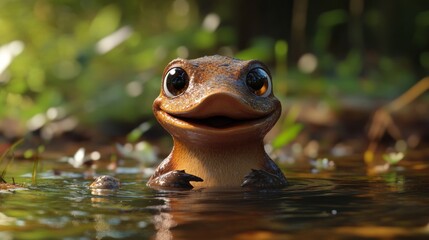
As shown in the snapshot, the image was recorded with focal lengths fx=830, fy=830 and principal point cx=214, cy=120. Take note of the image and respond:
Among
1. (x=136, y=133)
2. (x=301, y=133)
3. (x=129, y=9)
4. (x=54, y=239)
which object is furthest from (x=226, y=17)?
(x=54, y=239)

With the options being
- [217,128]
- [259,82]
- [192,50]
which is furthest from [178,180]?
[192,50]

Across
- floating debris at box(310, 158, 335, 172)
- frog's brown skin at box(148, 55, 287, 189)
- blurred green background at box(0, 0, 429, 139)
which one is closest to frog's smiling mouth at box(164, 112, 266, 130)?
frog's brown skin at box(148, 55, 287, 189)

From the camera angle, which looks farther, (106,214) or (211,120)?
(211,120)

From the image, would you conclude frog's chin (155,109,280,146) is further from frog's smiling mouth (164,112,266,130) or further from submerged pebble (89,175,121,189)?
submerged pebble (89,175,121,189)

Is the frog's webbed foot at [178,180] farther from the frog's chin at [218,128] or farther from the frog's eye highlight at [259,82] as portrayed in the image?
the frog's eye highlight at [259,82]

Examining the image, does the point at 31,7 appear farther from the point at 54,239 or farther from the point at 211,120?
the point at 54,239
